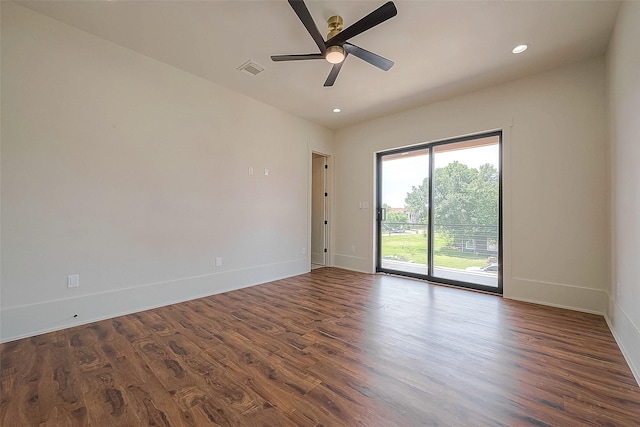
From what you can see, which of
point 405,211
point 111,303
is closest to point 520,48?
point 405,211

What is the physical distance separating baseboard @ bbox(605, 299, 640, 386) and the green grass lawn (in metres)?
1.43

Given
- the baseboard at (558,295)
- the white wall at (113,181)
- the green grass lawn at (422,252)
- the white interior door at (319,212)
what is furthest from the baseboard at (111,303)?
the baseboard at (558,295)

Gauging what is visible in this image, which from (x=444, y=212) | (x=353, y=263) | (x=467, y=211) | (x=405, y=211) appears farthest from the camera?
(x=353, y=263)

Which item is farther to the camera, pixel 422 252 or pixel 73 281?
pixel 422 252

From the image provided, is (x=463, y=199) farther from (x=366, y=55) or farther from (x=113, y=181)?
(x=113, y=181)

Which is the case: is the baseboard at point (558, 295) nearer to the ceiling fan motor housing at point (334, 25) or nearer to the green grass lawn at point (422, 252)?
the green grass lawn at point (422, 252)

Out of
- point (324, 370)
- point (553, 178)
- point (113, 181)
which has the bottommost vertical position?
point (324, 370)

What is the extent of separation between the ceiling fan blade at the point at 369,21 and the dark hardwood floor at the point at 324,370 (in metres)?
2.63

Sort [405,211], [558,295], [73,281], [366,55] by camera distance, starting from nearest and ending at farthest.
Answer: [366,55] < [73,281] < [558,295] < [405,211]

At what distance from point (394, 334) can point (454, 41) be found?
298 centimetres

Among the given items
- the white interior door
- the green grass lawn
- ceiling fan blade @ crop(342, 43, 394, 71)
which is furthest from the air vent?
the green grass lawn

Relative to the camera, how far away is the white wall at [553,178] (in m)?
2.94

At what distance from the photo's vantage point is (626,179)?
215cm

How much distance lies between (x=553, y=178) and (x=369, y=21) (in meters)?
2.94
